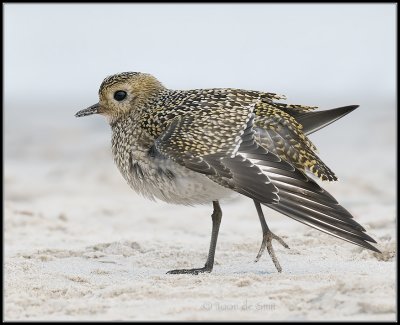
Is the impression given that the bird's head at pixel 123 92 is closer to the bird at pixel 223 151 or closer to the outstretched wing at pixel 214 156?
the bird at pixel 223 151

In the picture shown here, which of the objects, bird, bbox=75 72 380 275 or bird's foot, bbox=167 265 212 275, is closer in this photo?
bird, bbox=75 72 380 275

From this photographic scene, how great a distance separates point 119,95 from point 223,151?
1.49m

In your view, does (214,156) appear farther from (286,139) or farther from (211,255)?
(211,255)

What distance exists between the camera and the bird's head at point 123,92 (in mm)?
7887

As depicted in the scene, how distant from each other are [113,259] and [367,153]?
11.0 m

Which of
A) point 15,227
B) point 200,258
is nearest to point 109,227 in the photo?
point 15,227

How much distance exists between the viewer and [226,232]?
991 cm

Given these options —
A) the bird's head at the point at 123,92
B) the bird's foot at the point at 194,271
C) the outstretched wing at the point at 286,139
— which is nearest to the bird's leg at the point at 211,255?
the bird's foot at the point at 194,271

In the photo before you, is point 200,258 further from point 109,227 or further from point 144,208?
point 144,208

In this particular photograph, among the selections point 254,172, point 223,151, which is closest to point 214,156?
point 223,151

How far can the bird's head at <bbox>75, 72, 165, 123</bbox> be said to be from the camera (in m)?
7.89

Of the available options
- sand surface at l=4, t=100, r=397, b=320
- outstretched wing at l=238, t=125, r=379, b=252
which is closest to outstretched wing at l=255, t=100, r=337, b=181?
outstretched wing at l=238, t=125, r=379, b=252

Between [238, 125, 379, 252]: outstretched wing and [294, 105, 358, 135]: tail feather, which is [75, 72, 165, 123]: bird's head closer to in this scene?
[294, 105, 358, 135]: tail feather

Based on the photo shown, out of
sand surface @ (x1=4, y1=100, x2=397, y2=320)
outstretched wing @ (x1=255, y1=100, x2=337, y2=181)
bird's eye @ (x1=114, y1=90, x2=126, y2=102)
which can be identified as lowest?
sand surface @ (x1=4, y1=100, x2=397, y2=320)
